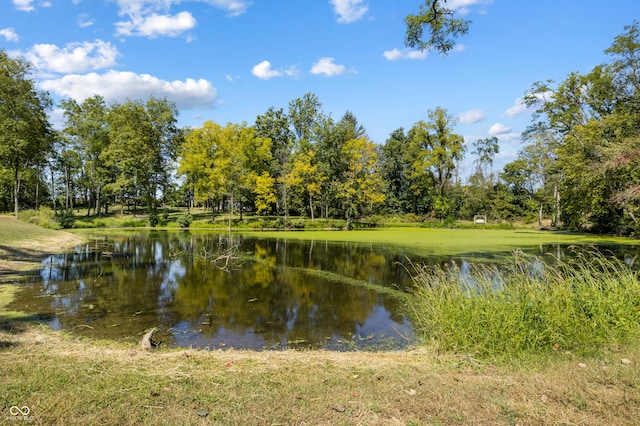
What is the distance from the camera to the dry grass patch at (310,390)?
323cm

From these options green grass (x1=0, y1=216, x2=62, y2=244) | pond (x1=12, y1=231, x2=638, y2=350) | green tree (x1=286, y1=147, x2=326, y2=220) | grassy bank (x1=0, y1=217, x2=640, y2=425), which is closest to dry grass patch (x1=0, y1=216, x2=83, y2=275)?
green grass (x1=0, y1=216, x2=62, y2=244)

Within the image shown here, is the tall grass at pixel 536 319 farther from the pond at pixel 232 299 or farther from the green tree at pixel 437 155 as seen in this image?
the green tree at pixel 437 155

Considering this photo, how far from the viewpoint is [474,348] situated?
561 centimetres

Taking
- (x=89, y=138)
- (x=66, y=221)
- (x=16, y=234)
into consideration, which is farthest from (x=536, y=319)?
(x=89, y=138)

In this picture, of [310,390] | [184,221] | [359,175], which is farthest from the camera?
[359,175]

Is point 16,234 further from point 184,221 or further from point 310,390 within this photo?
point 310,390

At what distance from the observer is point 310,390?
3.88 metres

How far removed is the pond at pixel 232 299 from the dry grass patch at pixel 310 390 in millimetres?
1955

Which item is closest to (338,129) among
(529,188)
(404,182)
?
(404,182)

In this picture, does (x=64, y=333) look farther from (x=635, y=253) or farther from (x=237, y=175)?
(x=237, y=175)

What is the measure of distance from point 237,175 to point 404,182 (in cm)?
2730

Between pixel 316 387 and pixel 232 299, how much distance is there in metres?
6.70

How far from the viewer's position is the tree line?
30.3m

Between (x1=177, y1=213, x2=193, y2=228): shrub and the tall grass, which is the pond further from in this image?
(x1=177, y1=213, x2=193, y2=228): shrub
